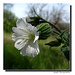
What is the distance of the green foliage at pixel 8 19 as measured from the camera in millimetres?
1682

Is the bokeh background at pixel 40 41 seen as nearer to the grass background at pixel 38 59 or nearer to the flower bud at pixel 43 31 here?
the grass background at pixel 38 59

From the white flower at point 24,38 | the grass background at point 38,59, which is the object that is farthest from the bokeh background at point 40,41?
the white flower at point 24,38

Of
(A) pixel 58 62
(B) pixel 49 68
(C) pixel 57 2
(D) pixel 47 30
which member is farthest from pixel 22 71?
(D) pixel 47 30

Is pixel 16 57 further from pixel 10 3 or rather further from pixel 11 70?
pixel 10 3

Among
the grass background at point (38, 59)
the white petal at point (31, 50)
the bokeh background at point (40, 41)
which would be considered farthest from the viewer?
the grass background at point (38, 59)

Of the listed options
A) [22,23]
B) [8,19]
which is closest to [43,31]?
[22,23]

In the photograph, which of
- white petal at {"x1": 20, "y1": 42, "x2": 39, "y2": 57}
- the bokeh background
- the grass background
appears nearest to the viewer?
white petal at {"x1": 20, "y1": 42, "x2": 39, "y2": 57}

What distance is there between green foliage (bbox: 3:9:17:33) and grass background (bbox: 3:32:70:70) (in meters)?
0.08

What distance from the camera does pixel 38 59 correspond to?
172 cm

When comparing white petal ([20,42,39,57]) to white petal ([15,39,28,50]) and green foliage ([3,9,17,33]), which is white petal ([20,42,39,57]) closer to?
white petal ([15,39,28,50])

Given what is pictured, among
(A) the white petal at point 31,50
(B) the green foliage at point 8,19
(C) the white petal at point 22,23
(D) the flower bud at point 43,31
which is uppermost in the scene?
(B) the green foliage at point 8,19

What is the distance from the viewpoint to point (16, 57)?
1.80 meters

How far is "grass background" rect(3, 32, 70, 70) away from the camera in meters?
1.64

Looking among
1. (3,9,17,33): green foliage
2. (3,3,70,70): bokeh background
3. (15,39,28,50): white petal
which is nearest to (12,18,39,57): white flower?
(15,39,28,50): white petal
